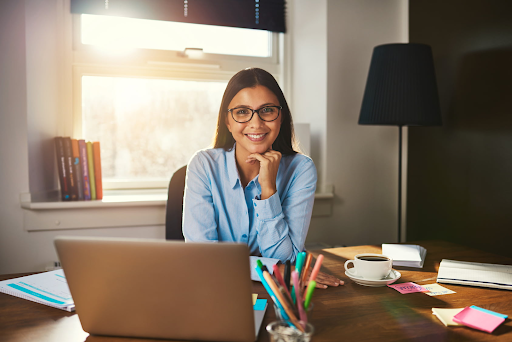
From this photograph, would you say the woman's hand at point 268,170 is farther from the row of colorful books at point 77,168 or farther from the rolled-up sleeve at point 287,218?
the row of colorful books at point 77,168

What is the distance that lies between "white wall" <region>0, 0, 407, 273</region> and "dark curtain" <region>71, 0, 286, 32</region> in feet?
0.45

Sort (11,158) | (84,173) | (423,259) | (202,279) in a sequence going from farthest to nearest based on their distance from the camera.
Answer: (84,173) < (11,158) < (423,259) < (202,279)

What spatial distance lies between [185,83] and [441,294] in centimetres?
199

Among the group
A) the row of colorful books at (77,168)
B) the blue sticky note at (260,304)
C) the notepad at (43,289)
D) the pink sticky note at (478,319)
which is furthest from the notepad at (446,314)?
the row of colorful books at (77,168)

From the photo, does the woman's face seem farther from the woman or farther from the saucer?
the saucer

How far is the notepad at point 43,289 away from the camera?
88 cm

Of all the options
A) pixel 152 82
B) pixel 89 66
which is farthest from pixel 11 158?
pixel 152 82

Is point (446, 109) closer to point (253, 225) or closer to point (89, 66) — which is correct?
point (253, 225)

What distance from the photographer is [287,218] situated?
1.39 m

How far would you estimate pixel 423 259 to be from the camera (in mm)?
1237

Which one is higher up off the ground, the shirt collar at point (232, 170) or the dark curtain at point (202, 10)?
the dark curtain at point (202, 10)

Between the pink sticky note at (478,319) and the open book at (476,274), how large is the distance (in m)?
0.21

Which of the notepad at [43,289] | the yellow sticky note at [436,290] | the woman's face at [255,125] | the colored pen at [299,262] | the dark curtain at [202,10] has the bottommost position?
the yellow sticky note at [436,290]

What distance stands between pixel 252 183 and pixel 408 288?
68cm
